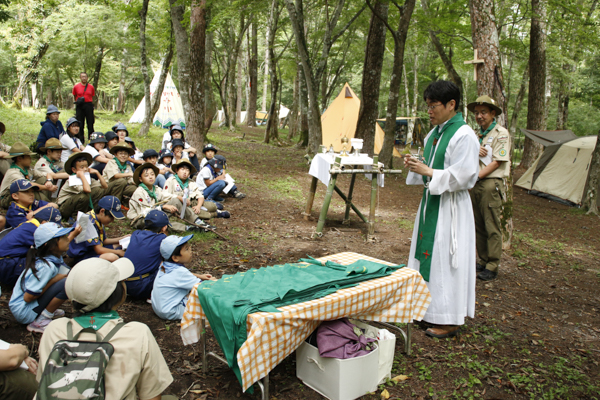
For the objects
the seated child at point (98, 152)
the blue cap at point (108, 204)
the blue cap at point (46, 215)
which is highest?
the seated child at point (98, 152)

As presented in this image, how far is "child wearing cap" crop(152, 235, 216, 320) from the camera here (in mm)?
3322

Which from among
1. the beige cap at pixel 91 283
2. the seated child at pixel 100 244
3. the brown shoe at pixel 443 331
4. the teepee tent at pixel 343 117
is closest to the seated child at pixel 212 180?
the seated child at pixel 100 244

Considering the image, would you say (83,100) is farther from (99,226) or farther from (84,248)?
(84,248)

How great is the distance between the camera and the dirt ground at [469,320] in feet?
9.09

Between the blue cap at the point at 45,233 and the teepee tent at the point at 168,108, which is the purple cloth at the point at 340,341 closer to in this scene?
the blue cap at the point at 45,233

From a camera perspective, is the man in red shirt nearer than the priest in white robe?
No

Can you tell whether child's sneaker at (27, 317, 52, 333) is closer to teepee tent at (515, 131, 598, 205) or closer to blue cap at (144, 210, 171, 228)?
blue cap at (144, 210, 171, 228)

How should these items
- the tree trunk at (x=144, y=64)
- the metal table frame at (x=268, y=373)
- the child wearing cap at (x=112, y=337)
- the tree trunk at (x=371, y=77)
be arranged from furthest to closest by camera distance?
the tree trunk at (x=144, y=64)
the tree trunk at (x=371, y=77)
the metal table frame at (x=268, y=373)
the child wearing cap at (x=112, y=337)

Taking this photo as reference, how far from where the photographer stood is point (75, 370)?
5.91 feet

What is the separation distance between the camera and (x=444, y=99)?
10.7 feet

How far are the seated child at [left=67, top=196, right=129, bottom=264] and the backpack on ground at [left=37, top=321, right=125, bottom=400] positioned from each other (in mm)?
2157

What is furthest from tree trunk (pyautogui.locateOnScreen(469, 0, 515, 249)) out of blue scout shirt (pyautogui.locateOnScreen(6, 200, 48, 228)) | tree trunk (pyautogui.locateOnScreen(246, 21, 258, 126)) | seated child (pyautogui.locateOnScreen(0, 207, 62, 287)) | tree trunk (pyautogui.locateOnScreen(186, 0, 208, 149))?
tree trunk (pyautogui.locateOnScreen(246, 21, 258, 126))

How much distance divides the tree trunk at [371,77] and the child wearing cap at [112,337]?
387 inches

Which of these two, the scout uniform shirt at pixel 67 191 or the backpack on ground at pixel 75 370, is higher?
the scout uniform shirt at pixel 67 191
